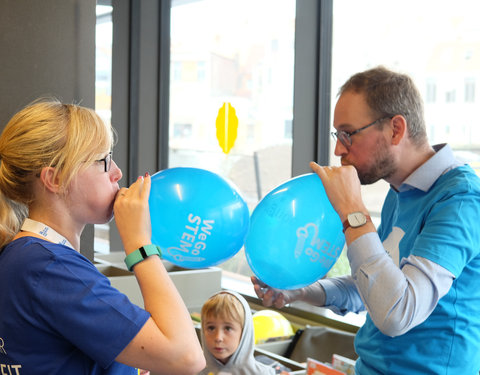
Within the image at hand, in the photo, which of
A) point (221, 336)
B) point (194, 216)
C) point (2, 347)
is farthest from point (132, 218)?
point (221, 336)

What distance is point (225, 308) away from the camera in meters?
2.81

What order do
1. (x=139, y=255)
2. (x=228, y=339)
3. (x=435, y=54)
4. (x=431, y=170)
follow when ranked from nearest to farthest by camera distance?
1. (x=139, y=255)
2. (x=431, y=170)
3. (x=228, y=339)
4. (x=435, y=54)

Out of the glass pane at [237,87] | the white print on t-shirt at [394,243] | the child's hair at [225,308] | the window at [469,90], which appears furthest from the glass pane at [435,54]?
the white print on t-shirt at [394,243]

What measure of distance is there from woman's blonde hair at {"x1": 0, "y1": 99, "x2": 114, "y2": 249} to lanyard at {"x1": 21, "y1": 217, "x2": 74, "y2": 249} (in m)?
0.06

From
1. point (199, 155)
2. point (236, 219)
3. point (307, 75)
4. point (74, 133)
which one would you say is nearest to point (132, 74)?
point (199, 155)

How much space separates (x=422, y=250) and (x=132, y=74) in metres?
4.33

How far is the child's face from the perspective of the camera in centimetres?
275

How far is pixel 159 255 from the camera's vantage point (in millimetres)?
1316

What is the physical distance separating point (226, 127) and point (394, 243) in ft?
9.36

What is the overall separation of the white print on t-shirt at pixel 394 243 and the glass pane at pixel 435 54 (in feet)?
4.11

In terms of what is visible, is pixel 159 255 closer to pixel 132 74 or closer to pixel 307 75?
pixel 307 75

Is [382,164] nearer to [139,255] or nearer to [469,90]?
[139,255]

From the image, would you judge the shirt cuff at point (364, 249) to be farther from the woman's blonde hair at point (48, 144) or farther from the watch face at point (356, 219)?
the woman's blonde hair at point (48, 144)

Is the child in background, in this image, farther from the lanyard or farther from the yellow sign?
the yellow sign
